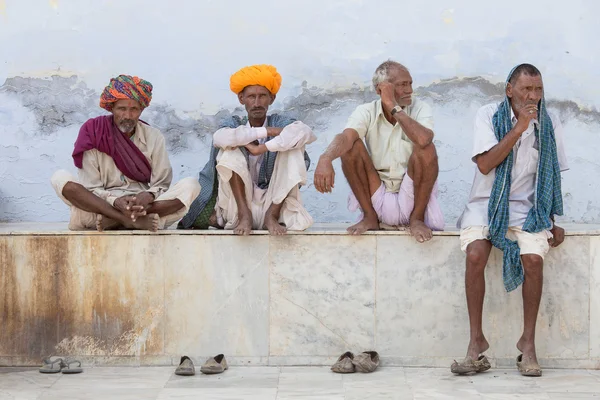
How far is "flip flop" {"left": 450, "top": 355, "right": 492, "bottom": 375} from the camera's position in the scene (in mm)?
6047

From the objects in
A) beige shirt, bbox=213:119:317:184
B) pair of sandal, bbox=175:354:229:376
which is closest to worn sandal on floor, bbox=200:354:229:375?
pair of sandal, bbox=175:354:229:376

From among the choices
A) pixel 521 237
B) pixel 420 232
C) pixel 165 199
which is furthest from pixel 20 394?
pixel 521 237

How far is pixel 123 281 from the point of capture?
20.9 ft

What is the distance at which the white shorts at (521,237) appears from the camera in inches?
241

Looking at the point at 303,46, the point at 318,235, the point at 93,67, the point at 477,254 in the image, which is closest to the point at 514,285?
the point at 477,254

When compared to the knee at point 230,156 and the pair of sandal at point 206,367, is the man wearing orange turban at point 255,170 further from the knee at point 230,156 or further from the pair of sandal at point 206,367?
the pair of sandal at point 206,367

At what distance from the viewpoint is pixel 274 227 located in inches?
251

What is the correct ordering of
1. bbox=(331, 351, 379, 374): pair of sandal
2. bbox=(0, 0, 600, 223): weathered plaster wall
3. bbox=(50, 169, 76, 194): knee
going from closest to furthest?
1. bbox=(331, 351, 379, 374): pair of sandal
2. bbox=(50, 169, 76, 194): knee
3. bbox=(0, 0, 600, 223): weathered plaster wall

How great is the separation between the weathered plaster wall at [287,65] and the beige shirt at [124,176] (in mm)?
914

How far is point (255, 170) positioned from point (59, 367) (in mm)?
1573

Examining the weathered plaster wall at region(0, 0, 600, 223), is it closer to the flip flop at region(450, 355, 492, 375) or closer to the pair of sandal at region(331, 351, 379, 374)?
the pair of sandal at region(331, 351, 379, 374)

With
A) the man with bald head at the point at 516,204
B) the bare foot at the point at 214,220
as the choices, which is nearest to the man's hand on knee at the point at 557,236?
the man with bald head at the point at 516,204

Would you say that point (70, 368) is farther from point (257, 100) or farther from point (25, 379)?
point (257, 100)

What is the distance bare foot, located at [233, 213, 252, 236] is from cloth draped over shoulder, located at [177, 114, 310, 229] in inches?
12.0
